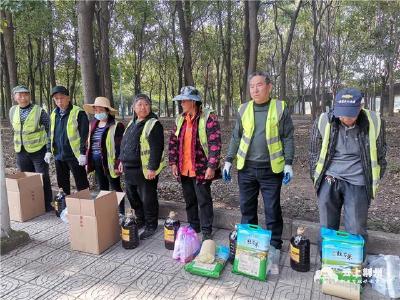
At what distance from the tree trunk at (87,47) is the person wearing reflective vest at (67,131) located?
3.49 ft

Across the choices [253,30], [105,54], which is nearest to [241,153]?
[253,30]

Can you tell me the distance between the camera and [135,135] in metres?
4.19

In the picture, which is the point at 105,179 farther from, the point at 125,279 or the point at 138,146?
the point at 125,279

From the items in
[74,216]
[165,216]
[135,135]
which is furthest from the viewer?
[165,216]

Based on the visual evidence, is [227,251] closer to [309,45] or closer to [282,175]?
[282,175]

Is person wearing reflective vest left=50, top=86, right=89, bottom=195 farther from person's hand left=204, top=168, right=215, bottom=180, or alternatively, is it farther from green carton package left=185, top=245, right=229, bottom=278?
green carton package left=185, top=245, right=229, bottom=278

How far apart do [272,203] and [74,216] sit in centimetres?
219

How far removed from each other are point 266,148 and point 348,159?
78cm

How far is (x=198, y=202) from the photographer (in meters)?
4.15

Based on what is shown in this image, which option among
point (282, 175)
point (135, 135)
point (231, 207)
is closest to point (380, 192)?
point (231, 207)

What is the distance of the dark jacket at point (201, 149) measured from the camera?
3.85m

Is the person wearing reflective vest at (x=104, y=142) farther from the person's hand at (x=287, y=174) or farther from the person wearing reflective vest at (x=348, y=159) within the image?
the person wearing reflective vest at (x=348, y=159)

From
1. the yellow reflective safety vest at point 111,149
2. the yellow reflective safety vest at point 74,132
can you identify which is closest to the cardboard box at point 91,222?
the yellow reflective safety vest at point 111,149

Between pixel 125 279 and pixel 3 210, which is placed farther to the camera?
pixel 3 210
